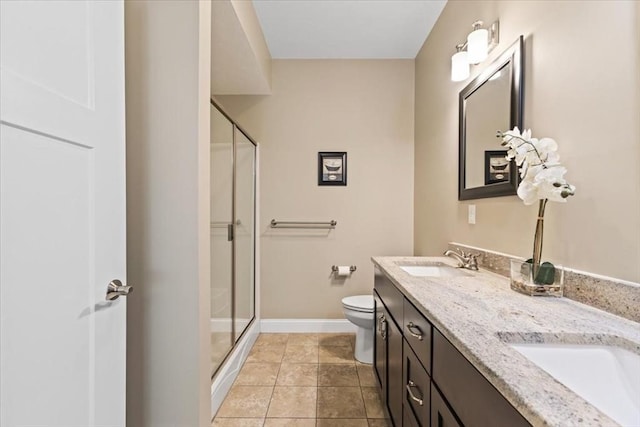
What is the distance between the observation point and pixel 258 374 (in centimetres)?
208

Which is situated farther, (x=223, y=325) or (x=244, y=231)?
(x=244, y=231)

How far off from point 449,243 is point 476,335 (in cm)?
143

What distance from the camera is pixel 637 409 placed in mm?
602

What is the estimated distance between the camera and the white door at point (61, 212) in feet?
2.09

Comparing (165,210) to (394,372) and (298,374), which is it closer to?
(394,372)

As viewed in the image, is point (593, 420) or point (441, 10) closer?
point (593, 420)

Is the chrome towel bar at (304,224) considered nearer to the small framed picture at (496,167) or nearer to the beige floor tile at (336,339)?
the beige floor tile at (336,339)

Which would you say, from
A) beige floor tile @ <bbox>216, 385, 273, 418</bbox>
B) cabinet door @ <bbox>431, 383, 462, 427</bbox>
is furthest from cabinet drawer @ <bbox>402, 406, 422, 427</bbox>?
beige floor tile @ <bbox>216, 385, 273, 418</bbox>

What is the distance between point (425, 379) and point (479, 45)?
1614mm

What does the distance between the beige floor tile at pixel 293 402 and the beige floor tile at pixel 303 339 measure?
668 millimetres

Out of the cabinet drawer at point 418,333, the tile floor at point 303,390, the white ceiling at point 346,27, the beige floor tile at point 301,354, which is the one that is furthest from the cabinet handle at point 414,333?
the white ceiling at point 346,27

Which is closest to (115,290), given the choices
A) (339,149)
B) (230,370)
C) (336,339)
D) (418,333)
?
(418,333)

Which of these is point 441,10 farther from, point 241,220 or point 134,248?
point 134,248

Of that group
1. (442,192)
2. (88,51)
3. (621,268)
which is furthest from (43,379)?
(442,192)
